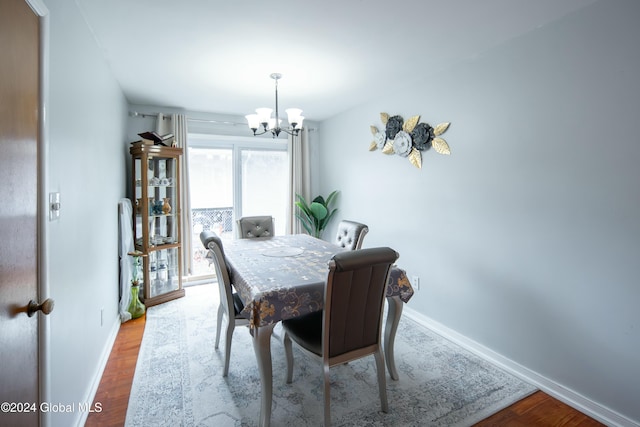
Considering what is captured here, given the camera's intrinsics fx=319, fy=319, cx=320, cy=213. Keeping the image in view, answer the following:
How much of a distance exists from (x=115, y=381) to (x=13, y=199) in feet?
5.59

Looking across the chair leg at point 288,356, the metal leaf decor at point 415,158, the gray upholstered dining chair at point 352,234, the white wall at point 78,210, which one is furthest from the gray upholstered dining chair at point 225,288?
the metal leaf decor at point 415,158

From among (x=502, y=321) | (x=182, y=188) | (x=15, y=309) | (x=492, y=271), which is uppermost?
(x=182, y=188)

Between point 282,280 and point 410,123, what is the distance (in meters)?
2.13

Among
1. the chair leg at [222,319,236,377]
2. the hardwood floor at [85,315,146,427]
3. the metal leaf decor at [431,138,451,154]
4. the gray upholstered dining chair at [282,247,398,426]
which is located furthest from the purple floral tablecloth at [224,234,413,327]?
the metal leaf decor at [431,138,451,154]

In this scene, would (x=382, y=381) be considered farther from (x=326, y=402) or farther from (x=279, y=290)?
(x=279, y=290)

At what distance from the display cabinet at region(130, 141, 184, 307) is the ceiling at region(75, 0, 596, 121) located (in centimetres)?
74

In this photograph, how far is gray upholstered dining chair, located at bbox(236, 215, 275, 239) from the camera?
3497 millimetres

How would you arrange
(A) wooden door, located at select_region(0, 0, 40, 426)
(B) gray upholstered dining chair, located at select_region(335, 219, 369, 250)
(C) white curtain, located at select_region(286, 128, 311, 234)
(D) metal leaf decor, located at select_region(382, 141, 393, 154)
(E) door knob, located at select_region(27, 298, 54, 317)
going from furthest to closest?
(C) white curtain, located at select_region(286, 128, 311, 234) < (D) metal leaf decor, located at select_region(382, 141, 393, 154) < (B) gray upholstered dining chair, located at select_region(335, 219, 369, 250) < (E) door knob, located at select_region(27, 298, 54, 317) < (A) wooden door, located at select_region(0, 0, 40, 426)

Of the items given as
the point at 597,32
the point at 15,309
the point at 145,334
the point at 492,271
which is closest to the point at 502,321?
the point at 492,271

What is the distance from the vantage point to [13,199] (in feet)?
3.42

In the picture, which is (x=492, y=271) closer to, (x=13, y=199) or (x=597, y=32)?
(x=597, y=32)

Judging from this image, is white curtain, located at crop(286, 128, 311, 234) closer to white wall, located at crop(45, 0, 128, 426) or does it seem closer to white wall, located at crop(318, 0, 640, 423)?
white wall, located at crop(318, 0, 640, 423)

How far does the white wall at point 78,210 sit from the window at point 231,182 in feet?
5.37

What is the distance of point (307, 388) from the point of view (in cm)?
211
